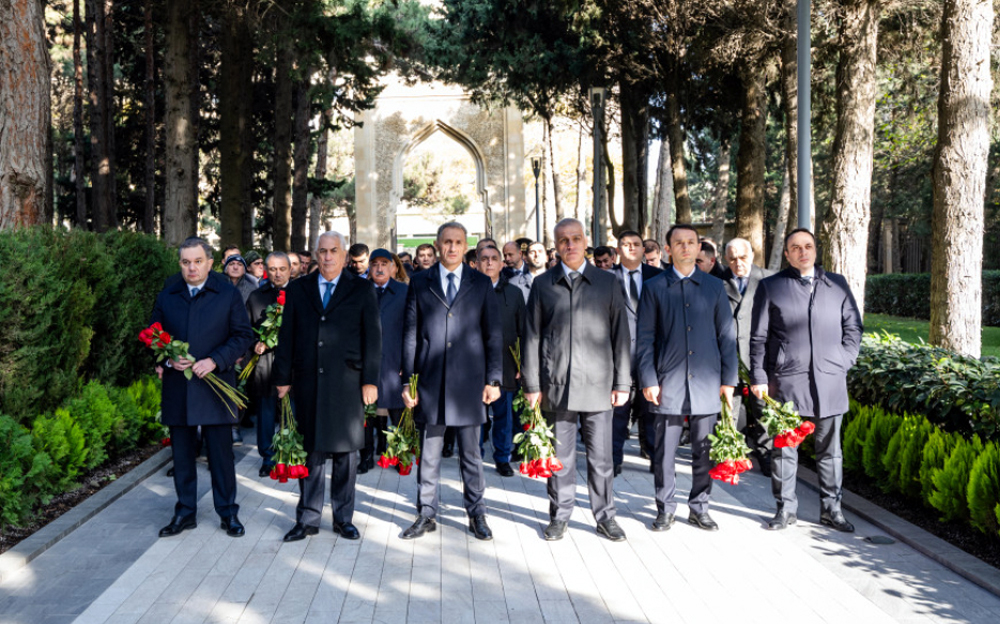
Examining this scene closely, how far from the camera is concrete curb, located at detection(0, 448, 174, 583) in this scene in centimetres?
573

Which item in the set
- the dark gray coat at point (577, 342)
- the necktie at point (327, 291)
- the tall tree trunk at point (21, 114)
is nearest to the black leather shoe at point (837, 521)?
the dark gray coat at point (577, 342)

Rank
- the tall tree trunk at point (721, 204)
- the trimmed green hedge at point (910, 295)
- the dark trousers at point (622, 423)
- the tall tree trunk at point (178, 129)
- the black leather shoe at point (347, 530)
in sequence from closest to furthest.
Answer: the black leather shoe at point (347, 530)
the dark trousers at point (622, 423)
the tall tree trunk at point (178, 129)
the trimmed green hedge at point (910, 295)
the tall tree trunk at point (721, 204)

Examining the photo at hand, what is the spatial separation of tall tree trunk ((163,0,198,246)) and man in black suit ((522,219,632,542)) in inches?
380

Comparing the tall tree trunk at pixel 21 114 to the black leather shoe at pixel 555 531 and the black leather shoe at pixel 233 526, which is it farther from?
the black leather shoe at pixel 555 531

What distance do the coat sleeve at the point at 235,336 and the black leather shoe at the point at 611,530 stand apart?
289cm

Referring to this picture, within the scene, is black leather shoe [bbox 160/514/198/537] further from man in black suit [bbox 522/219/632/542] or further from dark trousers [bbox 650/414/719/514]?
dark trousers [bbox 650/414/719/514]

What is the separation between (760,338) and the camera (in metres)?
6.65

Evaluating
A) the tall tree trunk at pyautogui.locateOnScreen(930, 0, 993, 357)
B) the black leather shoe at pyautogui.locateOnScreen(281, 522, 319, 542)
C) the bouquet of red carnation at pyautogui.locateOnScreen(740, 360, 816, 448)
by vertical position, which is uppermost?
the tall tree trunk at pyautogui.locateOnScreen(930, 0, 993, 357)

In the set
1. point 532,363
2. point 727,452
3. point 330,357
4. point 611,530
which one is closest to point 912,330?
point 727,452

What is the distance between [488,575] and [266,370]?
151 inches

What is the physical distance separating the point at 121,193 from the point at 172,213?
51.8 ft

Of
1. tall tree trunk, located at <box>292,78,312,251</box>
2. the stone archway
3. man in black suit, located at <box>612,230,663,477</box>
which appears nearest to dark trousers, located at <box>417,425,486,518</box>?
man in black suit, located at <box>612,230,663,477</box>

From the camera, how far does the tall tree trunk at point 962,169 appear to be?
940cm

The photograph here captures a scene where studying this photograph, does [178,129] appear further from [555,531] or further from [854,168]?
[555,531]
